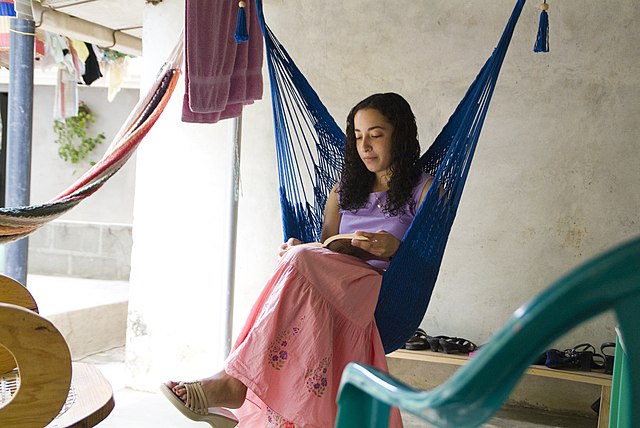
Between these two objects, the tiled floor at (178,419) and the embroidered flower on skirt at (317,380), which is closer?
the embroidered flower on skirt at (317,380)

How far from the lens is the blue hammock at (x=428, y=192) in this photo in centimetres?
205

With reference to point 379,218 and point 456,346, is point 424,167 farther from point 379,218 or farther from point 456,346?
point 456,346

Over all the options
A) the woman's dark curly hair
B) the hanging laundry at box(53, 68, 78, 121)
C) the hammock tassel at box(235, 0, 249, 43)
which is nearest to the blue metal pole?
the hammock tassel at box(235, 0, 249, 43)

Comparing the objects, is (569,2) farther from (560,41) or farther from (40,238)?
(40,238)

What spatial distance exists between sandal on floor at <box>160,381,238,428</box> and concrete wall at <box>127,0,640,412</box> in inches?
40.7

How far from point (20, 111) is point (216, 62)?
119cm

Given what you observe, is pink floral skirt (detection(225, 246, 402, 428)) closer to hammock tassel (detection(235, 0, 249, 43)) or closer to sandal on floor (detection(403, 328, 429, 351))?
hammock tassel (detection(235, 0, 249, 43))

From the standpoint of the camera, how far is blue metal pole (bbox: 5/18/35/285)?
3.29 metres

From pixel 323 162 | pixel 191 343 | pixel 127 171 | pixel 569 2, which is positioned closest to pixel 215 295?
pixel 191 343

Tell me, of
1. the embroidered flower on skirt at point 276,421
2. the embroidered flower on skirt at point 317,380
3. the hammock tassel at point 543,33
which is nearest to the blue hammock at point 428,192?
the hammock tassel at point 543,33

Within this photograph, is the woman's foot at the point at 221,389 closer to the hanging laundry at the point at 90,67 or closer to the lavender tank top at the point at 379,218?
the lavender tank top at the point at 379,218

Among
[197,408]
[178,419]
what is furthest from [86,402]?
[178,419]

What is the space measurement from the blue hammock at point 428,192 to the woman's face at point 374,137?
5.7 inches

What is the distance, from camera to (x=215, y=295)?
3627 millimetres
